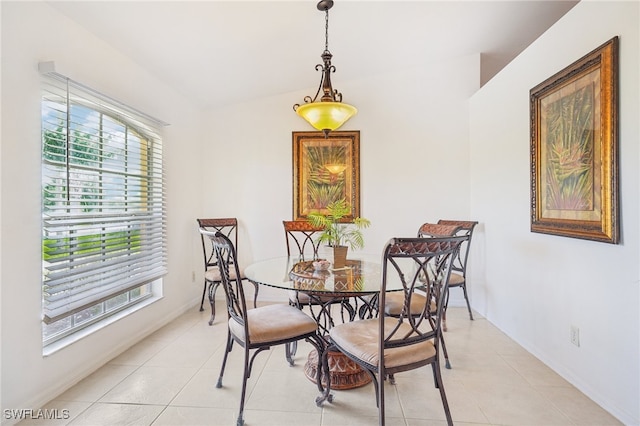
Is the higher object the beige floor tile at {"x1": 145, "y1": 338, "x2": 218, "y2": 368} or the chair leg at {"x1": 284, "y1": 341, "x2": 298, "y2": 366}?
the chair leg at {"x1": 284, "y1": 341, "x2": 298, "y2": 366}

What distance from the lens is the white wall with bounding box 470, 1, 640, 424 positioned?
166 cm

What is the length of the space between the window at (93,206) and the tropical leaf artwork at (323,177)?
1.67 meters

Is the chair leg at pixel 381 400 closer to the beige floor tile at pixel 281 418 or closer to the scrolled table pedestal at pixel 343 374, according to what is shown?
the beige floor tile at pixel 281 418

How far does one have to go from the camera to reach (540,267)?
7.91ft

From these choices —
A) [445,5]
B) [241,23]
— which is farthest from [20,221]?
[445,5]

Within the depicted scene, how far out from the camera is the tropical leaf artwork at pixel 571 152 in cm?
192

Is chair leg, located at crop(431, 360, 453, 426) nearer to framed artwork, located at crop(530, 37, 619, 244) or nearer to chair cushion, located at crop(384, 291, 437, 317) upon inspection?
chair cushion, located at crop(384, 291, 437, 317)

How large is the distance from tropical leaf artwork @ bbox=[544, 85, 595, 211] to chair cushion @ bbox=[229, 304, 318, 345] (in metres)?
1.89

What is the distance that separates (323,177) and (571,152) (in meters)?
2.40

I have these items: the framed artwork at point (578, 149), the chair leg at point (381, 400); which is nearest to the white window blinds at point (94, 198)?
the chair leg at point (381, 400)

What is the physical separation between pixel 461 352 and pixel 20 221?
314 cm

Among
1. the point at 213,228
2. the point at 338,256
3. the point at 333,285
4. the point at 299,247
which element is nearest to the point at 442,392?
the point at 333,285

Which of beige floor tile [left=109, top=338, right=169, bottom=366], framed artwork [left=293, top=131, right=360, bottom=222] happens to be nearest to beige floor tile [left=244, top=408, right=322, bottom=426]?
beige floor tile [left=109, top=338, right=169, bottom=366]

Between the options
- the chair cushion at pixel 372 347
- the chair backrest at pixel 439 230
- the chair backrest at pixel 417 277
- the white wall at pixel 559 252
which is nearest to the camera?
the chair backrest at pixel 417 277
